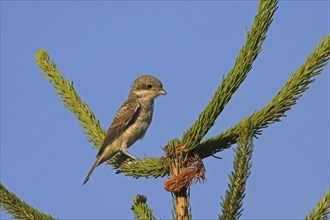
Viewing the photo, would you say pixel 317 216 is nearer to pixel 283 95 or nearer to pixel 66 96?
pixel 283 95

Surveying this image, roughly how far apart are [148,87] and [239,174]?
7.88 m

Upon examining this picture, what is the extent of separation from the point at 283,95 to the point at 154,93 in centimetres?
659

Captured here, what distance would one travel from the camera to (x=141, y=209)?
15.9 ft

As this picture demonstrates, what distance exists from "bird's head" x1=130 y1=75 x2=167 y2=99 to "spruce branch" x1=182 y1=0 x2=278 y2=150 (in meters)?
6.42

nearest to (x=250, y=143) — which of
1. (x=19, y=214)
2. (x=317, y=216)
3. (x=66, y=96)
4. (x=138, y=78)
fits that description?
(x=317, y=216)

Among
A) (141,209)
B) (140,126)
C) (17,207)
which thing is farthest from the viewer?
(140,126)

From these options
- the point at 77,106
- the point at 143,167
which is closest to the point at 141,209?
the point at 143,167

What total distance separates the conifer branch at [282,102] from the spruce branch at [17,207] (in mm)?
1602

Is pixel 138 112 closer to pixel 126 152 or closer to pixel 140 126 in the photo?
pixel 140 126

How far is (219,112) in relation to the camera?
15.3 ft

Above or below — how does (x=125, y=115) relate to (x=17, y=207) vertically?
above

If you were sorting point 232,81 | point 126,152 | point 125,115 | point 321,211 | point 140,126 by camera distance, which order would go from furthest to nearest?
1. point 140,126
2. point 125,115
3. point 126,152
4. point 232,81
5. point 321,211

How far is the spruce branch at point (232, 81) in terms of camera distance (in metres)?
4.56

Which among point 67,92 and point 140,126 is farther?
point 140,126
